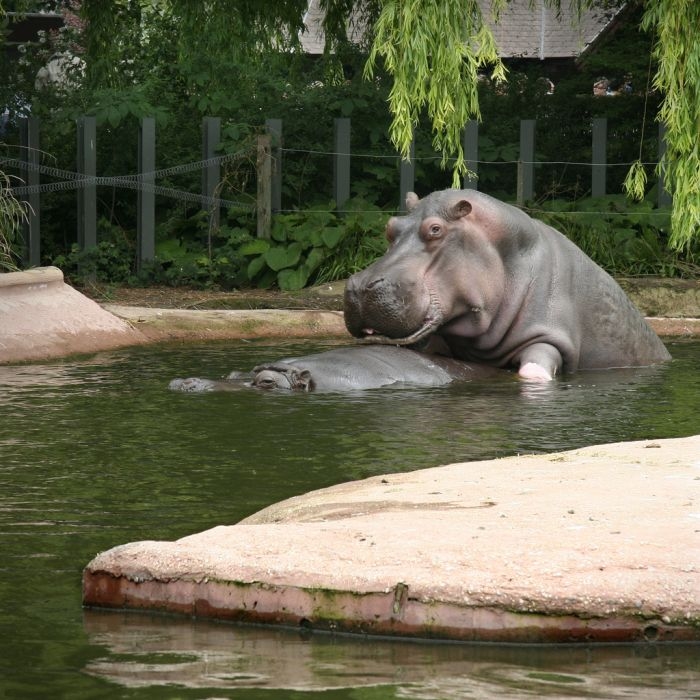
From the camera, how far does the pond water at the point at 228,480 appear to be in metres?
3.69

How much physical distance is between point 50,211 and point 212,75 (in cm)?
270

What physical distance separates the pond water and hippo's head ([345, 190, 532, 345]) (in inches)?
17.3

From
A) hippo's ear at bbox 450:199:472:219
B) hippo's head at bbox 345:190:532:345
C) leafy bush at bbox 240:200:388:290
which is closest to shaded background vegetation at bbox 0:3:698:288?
leafy bush at bbox 240:200:388:290

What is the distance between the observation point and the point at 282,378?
870cm

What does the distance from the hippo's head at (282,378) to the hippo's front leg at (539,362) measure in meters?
1.40

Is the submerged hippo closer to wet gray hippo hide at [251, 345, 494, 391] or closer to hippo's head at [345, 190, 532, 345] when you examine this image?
wet gray hippo hide at [251, 345, 494, 391]

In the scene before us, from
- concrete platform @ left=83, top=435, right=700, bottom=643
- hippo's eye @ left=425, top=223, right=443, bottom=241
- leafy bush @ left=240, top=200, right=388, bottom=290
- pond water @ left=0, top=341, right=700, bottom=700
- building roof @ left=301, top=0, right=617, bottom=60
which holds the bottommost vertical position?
pond water @ left=0, top=341, right=700, bottom=700

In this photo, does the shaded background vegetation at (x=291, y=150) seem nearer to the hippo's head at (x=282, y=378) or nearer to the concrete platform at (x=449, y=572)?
the hippo's head at (x=282, y=378)

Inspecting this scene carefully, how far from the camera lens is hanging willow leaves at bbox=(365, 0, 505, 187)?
9.53 metres

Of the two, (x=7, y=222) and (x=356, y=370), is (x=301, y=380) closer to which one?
(x=356, y=370)

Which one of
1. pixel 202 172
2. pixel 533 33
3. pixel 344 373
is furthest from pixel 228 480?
pixel 533 33

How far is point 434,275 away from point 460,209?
0.42m

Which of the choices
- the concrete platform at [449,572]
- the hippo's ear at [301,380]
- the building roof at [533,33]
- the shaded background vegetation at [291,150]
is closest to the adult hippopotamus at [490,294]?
the hippo's ear at [301,380]

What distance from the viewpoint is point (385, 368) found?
902 centimetres
